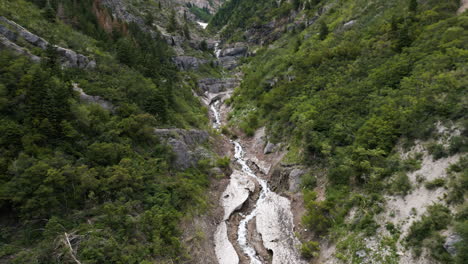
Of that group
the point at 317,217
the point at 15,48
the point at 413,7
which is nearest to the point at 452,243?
the point at 317,217

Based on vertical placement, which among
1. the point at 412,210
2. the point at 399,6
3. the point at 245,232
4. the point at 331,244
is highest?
the point at 399,6

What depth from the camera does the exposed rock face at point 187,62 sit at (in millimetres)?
87875

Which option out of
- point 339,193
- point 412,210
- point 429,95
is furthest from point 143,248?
point 429,95

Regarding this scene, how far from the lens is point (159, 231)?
2122 centimetres

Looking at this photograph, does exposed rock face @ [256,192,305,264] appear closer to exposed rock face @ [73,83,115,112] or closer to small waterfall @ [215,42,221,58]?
exposed rock face @ [73,83,115,112]

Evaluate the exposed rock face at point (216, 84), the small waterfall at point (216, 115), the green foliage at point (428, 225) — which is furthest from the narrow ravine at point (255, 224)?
the exposed rock face at point (216, 84)

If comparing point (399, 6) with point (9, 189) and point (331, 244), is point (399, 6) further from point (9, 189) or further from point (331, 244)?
point (9, 189)

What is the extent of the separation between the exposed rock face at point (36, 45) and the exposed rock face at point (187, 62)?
51776mm

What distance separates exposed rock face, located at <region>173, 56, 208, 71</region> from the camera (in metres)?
87.9

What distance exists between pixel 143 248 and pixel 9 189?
10.3 m

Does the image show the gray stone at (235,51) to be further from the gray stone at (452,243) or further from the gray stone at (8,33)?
the gray stone at (452,243)

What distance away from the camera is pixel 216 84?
90.2 metres

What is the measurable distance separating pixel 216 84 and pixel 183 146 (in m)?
60.0

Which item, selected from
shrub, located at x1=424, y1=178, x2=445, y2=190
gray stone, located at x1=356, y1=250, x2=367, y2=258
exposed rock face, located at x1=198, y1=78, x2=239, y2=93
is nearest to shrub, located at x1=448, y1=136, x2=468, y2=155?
shrub, located at x1=424, y1=178, x2=445, y2=190
